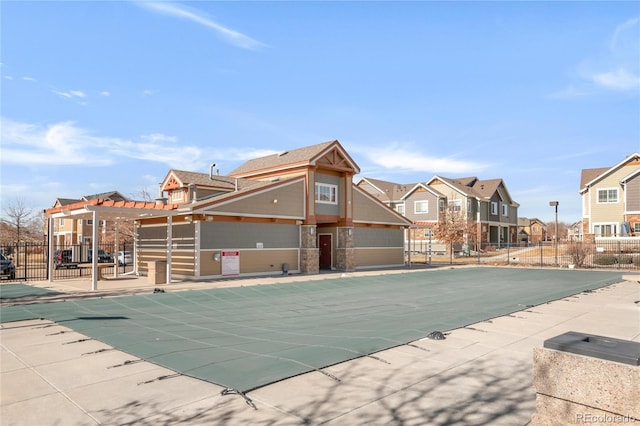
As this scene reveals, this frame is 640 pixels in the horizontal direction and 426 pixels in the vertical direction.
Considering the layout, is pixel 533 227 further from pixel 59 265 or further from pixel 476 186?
pixel 59 265

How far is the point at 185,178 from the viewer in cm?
2467

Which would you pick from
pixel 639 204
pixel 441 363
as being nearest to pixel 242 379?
pixel 441 363

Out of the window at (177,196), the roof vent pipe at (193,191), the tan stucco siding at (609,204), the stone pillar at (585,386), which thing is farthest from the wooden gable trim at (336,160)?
the tan stucco siding at (609,204)

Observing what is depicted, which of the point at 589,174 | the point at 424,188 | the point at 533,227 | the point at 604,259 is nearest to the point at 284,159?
the point at 604,259

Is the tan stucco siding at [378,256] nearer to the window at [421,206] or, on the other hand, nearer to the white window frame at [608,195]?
the window at [421,206]

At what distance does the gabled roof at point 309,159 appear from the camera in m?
26.3

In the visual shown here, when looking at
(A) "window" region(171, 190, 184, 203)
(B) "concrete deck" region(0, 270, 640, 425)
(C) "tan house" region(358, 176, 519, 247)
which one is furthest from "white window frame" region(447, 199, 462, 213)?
(B) "concrete deck" region(0, 270, 640, 425)

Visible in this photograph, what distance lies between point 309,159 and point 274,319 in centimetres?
1619

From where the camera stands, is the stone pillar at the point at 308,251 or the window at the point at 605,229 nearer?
the stone pillar at the point at 308,251

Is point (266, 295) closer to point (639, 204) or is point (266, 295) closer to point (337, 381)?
point (337, 381)

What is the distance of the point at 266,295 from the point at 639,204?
117ft

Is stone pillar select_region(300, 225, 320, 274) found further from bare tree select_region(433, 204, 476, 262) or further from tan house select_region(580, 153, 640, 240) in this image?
tan house select_region(580, 153, 640, 240)

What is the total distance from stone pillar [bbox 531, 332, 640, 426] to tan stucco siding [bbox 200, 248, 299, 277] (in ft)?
63.5

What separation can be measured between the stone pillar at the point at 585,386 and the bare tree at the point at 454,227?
41148 millimetres
